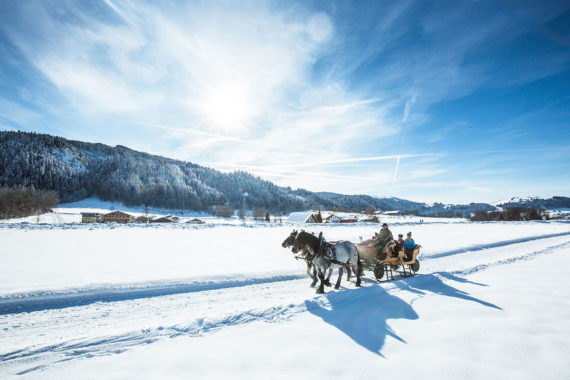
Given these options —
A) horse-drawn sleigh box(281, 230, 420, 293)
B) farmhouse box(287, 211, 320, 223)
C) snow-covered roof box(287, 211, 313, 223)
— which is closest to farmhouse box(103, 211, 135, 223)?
farmhouse box(287, 211, 320, 223)

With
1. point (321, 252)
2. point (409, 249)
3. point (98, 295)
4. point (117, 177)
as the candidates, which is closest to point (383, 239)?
point (409, 249)

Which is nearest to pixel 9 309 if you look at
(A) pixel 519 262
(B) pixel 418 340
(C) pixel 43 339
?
(C) pixel 43 339

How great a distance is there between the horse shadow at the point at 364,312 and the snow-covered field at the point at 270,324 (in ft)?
0.10

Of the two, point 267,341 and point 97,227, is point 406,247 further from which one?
point 97,227

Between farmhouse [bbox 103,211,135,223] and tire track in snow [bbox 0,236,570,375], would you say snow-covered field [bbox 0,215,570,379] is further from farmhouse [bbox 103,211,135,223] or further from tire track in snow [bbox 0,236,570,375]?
farmhouse [bbox 103,211,135,223]

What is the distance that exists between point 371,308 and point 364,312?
366 millimetres

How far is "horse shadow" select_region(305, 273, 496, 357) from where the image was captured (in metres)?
4.66

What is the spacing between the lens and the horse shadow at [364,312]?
15.1ft

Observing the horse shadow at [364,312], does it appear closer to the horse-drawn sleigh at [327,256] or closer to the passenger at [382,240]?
the horse-drawn sleigh at [327,256]

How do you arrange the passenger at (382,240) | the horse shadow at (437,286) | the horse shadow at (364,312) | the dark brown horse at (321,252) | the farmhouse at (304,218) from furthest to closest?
the farmhouse at (304,218) < the passenger at (382,240) < the dark brown horse at (321,252) < the horse shadow at (437,286) < the horse shadow at (364,312)

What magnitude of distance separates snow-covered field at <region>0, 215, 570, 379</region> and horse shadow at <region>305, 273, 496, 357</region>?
0.03m

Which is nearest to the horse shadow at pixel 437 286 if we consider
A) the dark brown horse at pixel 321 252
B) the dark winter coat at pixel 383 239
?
the dark winter coat at pixel 383 239

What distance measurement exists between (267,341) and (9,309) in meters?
6.86

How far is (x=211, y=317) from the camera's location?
5219 mm
